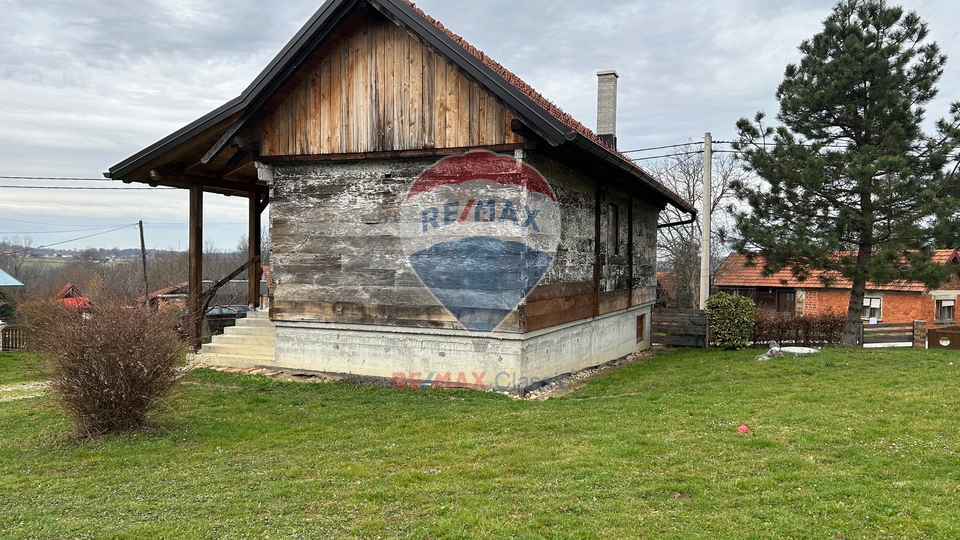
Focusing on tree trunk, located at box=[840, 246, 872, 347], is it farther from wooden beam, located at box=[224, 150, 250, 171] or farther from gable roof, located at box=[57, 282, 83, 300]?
gable roof, located at box=[57, 282, 83, 300]

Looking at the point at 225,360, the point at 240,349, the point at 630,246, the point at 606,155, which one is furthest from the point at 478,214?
the point at 630,246

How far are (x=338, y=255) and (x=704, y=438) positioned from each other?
669cm

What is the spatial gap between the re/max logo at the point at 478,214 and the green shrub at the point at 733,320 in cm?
907

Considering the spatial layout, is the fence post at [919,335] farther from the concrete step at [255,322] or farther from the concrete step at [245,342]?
the concrete step at [255,322]

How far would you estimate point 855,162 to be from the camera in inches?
580

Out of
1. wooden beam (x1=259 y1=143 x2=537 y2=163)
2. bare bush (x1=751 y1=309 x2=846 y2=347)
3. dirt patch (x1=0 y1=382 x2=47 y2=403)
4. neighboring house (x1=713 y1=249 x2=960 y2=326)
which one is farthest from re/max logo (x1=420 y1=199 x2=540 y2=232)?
neighboring house (x1=713 y1=249 x2=960 y2=326)

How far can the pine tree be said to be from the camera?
49.3 feet

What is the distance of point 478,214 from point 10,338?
1939 centimetres

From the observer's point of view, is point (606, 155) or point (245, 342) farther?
point (245, 342)

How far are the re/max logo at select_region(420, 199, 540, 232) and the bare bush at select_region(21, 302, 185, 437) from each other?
4.27 meters

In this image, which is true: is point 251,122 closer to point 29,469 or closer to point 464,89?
point 464,89

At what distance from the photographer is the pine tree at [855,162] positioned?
49.3ft

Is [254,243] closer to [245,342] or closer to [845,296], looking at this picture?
[245,342]

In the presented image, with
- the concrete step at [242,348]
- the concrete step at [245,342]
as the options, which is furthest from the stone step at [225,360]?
the concrete step at [245,342]
